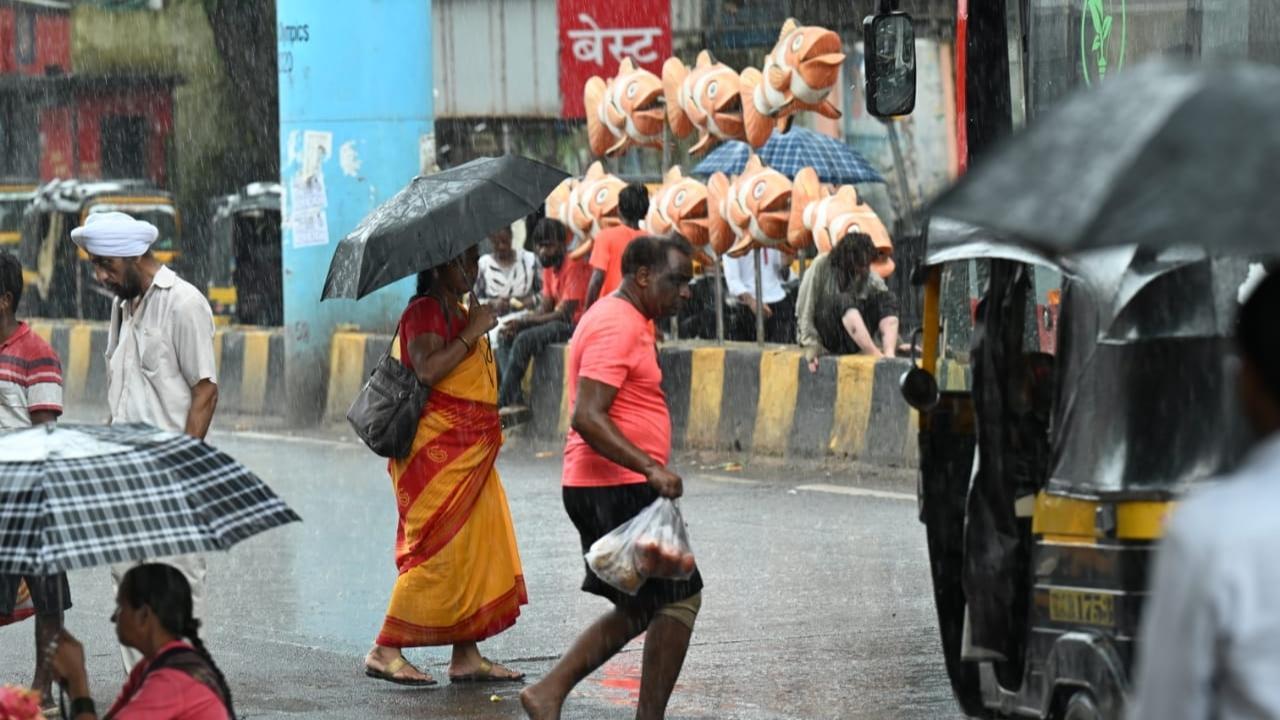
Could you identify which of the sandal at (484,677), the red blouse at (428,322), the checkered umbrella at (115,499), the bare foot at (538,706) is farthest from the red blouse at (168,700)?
the sandal at (484,677)

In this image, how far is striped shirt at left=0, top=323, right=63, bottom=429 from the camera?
280 inches

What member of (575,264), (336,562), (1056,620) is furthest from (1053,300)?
(575,264)

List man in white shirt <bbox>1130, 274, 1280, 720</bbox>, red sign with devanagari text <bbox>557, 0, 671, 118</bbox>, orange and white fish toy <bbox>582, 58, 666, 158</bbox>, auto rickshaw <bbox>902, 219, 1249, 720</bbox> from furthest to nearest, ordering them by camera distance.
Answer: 1. red sign with devanagari text <bbox>557, 0, 671, 118</bbox>
2. orange and white fish toy <bbox>582, 58, 666, 158</bbox>
3. auto rickshaw <bbox>902, 219, 1249, 720</bbox>
4. man in white shirt <bbox>1130, 274, 1280, 720</bbox>

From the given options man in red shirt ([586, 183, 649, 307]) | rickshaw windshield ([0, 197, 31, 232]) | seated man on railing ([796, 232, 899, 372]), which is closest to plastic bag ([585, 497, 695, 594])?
seated man on railing ([796, 232, 899, 372])

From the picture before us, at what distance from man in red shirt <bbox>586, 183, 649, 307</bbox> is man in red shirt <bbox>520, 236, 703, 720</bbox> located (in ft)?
26.3

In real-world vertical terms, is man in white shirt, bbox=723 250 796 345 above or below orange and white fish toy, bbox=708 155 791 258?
below

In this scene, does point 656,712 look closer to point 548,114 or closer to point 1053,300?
point 1053,300

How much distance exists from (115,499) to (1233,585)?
275 centimetres

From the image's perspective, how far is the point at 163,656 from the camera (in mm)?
4324

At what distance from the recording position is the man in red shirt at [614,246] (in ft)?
48.4

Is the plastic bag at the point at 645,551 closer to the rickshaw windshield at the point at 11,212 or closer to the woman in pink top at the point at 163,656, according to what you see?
the woman in pink top at the point at 163,656

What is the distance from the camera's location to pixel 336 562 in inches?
426

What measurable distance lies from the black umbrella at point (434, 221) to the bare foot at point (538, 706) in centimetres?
140

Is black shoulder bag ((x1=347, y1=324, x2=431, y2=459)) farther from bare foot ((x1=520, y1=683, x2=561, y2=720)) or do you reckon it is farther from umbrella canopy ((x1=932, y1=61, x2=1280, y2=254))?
umbrella canopy ((x1=932, y1=61, x2=1280, y2=254))
